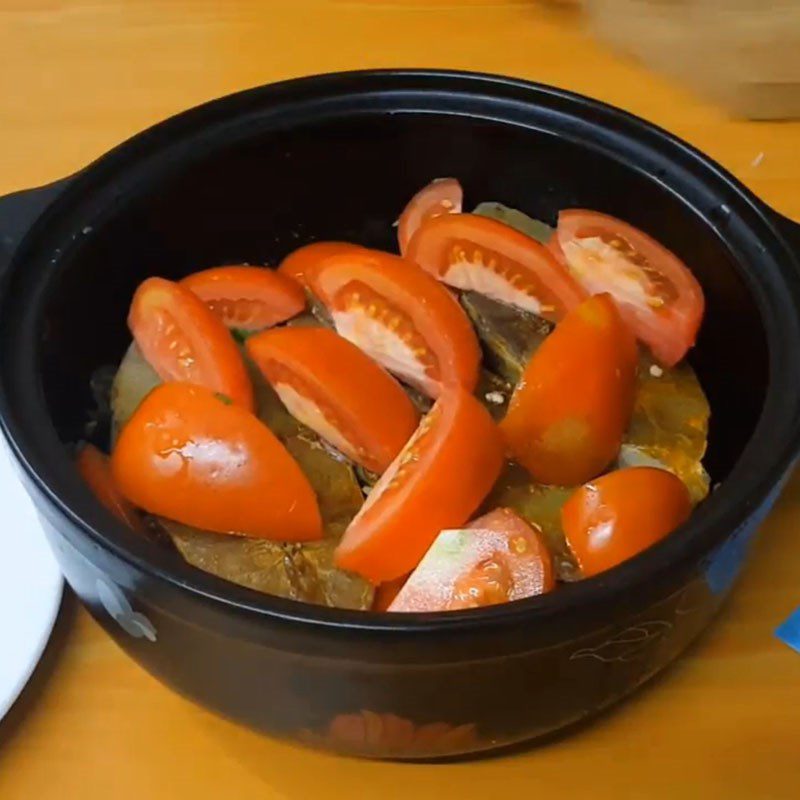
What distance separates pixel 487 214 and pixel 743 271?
0.20 metres

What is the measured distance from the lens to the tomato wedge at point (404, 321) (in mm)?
723

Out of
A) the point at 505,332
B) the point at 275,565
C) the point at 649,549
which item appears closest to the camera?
the point at 649,549

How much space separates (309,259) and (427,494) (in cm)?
26

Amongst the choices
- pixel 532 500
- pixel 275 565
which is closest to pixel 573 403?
pixel 532 500

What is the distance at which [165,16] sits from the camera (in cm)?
118

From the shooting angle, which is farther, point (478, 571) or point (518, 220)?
point (518, 220)

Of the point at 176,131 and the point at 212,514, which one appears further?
the point at 176,131

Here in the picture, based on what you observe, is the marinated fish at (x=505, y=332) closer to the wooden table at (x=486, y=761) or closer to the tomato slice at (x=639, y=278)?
the tomato slice at (x=639, y=278)

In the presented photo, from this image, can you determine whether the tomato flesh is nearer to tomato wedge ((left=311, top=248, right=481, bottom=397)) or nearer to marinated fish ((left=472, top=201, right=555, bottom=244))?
tomato wedge ((left=311, top=248, right=481, bottom=397))

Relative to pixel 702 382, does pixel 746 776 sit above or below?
below

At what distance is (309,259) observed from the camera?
818 mm

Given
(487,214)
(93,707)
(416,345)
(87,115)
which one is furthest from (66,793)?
(87,115)

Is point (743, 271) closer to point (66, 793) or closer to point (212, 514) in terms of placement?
point (212, 514)

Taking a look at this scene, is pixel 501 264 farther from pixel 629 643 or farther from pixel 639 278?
pixel 629 643
